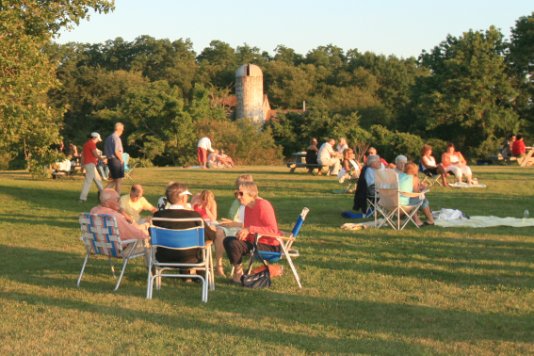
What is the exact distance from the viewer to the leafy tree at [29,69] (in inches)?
635

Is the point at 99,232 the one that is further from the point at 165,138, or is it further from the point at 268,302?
the point at 165,138

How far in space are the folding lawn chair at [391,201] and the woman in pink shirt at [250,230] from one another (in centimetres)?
420

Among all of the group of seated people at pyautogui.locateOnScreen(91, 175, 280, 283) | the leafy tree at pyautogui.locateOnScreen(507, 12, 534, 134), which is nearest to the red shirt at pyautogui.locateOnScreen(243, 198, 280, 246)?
the group of seated people at pyautogui.locateOnScreen(91, 175, 280, 283)

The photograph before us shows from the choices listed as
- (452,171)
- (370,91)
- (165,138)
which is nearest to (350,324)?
(452,171)

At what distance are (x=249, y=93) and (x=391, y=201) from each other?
52.6 metres

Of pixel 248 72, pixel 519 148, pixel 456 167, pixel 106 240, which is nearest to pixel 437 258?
pixel 106 240

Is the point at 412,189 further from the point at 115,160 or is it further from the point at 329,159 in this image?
the point at 329,159

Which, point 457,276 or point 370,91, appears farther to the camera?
point 370,91

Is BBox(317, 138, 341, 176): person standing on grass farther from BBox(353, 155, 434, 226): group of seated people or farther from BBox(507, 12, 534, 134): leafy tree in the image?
BBox(507, 12, 534, 134): leafy tree

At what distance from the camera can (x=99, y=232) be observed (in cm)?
820

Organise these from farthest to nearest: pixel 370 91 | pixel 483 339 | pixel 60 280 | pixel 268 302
Result: 1. pixel 370 91
2. pixel 60 280
3. pixel 268 302
4. pixel 483 339

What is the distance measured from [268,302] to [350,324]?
104 cm

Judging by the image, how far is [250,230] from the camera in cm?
813

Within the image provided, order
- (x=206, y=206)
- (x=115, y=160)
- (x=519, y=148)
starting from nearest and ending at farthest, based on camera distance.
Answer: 1. (x=206, y=206)
2. (x=115, y=160)
3. (x=519, y=148)
